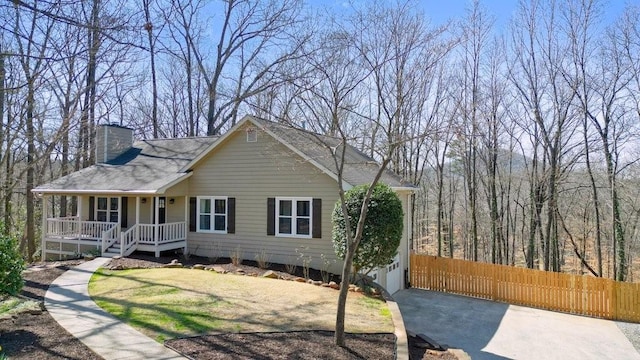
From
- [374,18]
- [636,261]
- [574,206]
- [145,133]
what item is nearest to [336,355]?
[374,18]

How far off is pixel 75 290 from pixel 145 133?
21029 mm

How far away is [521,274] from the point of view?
13016 mm

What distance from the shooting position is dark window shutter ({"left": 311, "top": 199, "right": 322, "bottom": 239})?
42.4 feet

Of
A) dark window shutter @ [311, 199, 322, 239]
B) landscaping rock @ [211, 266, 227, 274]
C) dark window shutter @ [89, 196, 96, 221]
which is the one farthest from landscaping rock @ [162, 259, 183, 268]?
dark window shutter @ [89, 196, 96, 221]

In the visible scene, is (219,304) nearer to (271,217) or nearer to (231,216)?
(271,217)

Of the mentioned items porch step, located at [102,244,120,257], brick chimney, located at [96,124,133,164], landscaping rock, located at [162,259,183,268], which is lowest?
landscaping rock, located at [162,259,183,268]

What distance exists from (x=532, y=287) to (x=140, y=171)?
14607 mm

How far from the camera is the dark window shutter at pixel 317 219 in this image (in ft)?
42.4

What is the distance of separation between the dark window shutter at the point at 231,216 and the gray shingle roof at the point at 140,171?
6.91 feet

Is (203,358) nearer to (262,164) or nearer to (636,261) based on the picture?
(262,164)

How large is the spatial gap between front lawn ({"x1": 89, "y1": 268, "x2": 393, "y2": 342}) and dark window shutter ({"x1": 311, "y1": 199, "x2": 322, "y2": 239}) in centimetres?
214

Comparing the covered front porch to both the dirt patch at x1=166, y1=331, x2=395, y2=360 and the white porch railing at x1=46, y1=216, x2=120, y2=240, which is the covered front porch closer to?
the white porch railing at x1=46, y1=216, x2=120, y2=240

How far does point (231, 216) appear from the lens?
47.6 ft

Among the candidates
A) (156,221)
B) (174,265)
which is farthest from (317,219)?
(156,221)
